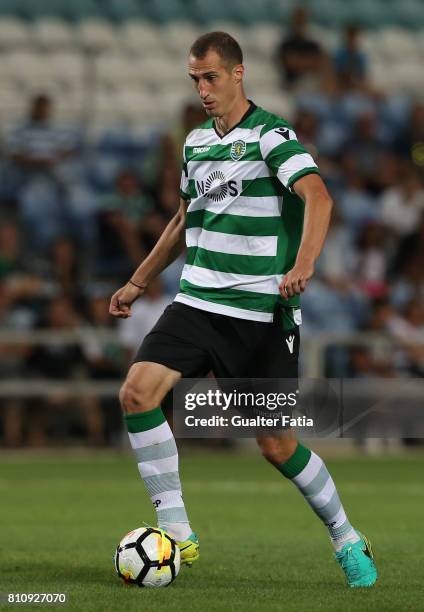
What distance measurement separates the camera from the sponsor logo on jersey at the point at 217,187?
259 inches

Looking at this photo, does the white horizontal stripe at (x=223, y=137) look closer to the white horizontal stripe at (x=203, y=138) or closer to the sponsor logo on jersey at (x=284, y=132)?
Result: the white horizontal stripe at (x=203, y=138)

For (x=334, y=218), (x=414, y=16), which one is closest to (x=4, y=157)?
(x=334, y=218)

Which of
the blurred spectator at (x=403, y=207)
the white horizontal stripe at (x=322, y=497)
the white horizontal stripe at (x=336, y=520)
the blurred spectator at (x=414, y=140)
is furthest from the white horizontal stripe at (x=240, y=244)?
the blurred spectator at (x=414, y=140)

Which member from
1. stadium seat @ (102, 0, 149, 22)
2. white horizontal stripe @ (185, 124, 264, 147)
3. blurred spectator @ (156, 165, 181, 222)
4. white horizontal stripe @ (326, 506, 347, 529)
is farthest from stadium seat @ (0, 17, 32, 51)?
white horizontal stripe @ (326, 506, 347, 529)

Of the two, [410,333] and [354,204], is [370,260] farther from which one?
[410,333]

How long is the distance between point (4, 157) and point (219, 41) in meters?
10.3

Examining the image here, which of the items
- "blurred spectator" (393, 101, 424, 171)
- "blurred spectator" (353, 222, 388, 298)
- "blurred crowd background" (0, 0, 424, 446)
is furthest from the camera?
"blurred spectator" (393, 101, 424, 171)

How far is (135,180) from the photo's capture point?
655 inches

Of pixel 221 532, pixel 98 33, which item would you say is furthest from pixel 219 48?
pixel 98 33

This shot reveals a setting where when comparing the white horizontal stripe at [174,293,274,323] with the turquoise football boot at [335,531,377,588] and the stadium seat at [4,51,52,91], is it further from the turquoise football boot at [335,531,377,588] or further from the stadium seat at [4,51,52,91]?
the stadium seat at [4,51,52,91]

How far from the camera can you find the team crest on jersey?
21.6ft

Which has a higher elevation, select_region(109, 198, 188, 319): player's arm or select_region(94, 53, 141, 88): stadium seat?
select_region(94, 53, 141, 88): stadium seat

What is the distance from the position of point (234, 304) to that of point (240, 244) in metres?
0.28

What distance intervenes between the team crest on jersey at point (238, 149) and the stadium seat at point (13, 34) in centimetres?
1364
